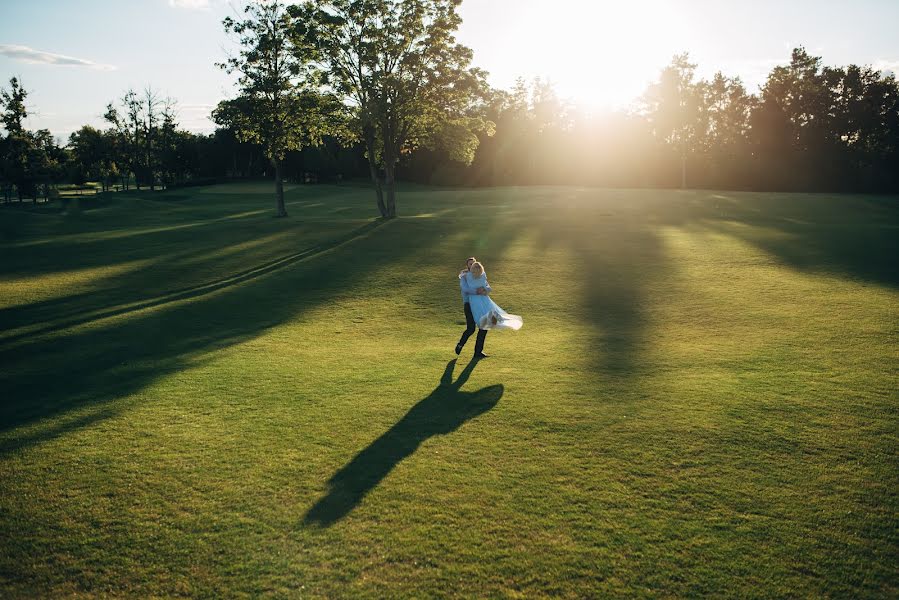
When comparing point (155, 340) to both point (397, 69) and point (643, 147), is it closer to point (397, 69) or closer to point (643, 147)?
point (397, 69)

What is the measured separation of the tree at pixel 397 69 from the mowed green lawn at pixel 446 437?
1875cm

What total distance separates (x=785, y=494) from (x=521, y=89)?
12122 centimetres

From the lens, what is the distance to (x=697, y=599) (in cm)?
600

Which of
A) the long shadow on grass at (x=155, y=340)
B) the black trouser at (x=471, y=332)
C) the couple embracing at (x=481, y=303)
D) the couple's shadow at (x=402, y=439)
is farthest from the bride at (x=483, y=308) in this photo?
the long shadow on grass at (x=155, y=340)

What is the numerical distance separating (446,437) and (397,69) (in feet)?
110

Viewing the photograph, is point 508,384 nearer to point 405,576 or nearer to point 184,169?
point 405,576

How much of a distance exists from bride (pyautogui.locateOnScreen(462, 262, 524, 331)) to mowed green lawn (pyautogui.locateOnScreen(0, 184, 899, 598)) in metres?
1.05

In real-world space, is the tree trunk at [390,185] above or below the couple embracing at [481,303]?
above

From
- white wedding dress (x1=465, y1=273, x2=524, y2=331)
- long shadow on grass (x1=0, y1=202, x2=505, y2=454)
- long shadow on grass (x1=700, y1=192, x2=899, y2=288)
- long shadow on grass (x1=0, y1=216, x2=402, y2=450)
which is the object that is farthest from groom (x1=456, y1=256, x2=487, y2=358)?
long shadow on grass (x1=700, y1=192, x2=899, y2=288)

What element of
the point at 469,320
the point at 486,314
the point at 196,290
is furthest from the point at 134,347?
the point at 486,314

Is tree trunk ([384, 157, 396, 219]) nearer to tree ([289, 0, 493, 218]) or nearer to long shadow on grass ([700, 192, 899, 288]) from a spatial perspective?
tree ([289, 0, 493, 218])

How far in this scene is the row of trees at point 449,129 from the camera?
37.1 meters

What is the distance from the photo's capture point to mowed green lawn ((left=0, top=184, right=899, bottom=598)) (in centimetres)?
654

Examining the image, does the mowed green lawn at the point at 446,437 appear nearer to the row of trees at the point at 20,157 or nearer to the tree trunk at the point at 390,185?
the tree trunk at the point at 390,185
